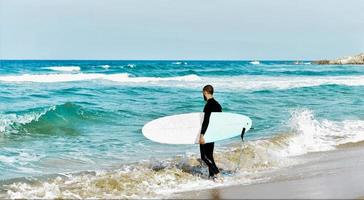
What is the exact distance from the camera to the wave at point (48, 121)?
43.7ft

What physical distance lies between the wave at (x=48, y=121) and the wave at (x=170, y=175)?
198 inches

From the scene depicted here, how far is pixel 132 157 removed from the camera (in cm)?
994

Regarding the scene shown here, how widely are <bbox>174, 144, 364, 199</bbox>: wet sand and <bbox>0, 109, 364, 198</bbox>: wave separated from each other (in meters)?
0.34

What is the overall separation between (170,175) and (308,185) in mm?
2184

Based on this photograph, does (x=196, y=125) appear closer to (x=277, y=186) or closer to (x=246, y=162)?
(x=246, y=162)

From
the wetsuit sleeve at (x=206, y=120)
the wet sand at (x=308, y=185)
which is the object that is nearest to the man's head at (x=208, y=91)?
the wetsuit sleeve at (x=206, y=120)

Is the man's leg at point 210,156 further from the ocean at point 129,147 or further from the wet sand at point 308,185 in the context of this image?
the wet sand at point 308,185

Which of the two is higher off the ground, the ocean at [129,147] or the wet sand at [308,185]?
the wet sand at [308,185]

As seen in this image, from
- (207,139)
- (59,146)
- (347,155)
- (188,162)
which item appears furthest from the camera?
(59,146)

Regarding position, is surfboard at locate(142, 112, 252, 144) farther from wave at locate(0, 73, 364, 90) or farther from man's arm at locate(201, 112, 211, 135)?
wave at locate(0, 73, 364, 90)

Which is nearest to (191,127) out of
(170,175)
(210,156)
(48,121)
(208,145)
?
(208,145)

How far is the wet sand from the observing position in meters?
6.09

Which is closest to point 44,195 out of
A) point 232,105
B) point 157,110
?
point 157,110

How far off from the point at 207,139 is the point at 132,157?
8.12 ft
